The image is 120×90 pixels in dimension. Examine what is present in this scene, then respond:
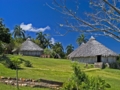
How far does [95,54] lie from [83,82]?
2965 centimetres

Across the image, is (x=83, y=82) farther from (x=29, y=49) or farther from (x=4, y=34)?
(x=29, y=49)

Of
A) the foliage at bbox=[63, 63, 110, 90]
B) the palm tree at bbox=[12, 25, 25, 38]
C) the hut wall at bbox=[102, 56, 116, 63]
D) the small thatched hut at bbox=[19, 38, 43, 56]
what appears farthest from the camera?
the palm tree at bbox=[12, 25, 25, 38]

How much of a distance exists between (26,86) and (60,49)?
50.9m

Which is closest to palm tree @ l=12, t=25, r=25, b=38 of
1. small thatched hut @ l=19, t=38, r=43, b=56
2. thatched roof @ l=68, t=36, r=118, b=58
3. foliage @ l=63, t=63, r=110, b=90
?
small thatched hut @ l=19, t=38, r=43, b=56

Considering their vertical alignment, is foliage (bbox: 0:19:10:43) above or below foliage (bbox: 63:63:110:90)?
above

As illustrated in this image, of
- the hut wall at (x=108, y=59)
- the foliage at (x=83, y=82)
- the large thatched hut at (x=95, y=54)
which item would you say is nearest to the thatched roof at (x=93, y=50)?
the large thatched hut at (x=95, y=54)

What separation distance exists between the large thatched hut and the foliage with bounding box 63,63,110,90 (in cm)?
2853

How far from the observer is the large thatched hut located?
39406mm

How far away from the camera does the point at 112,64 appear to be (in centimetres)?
3897

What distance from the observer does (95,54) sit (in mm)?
39188

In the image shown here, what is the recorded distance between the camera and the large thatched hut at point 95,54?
39406 millimetres

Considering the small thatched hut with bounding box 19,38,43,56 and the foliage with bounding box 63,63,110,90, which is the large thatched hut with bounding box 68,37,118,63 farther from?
the foliage with bounding box 63,63,110,90

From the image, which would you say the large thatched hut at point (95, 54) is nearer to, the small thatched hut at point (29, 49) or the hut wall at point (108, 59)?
the hut wall at point (108, 59)

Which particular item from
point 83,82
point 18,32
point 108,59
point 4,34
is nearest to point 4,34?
point 4,34
